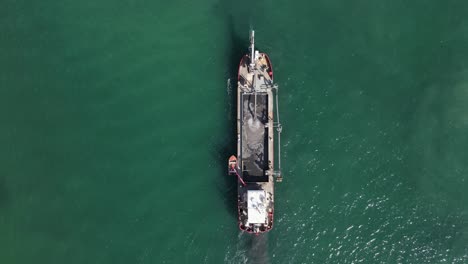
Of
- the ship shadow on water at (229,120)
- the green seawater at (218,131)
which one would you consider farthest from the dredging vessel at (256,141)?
the green seawater at (218,131)

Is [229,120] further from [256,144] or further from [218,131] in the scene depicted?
[256,144]

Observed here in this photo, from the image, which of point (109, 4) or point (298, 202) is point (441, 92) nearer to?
point (298, 202)

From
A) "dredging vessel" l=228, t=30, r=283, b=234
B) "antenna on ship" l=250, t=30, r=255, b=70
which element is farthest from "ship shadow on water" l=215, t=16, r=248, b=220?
"antenna on ship" l=250, t=30, r=255, b=70

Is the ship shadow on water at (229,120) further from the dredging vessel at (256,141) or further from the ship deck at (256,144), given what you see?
the ship deck at (256,144)

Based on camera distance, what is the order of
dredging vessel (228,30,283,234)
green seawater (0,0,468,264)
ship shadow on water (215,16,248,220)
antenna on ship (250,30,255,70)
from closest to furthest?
dredging vessel (228,30,283,234) → green seawater (0,0,468,264) → antenna on ship (250,30,255,70) → ship shadow on water (215,16,248,220)

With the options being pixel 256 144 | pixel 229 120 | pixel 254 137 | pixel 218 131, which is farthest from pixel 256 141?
pixel 218 131

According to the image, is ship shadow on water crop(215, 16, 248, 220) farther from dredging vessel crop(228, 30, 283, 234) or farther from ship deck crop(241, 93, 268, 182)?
ship deck crop(241, 93, 268, 182)
